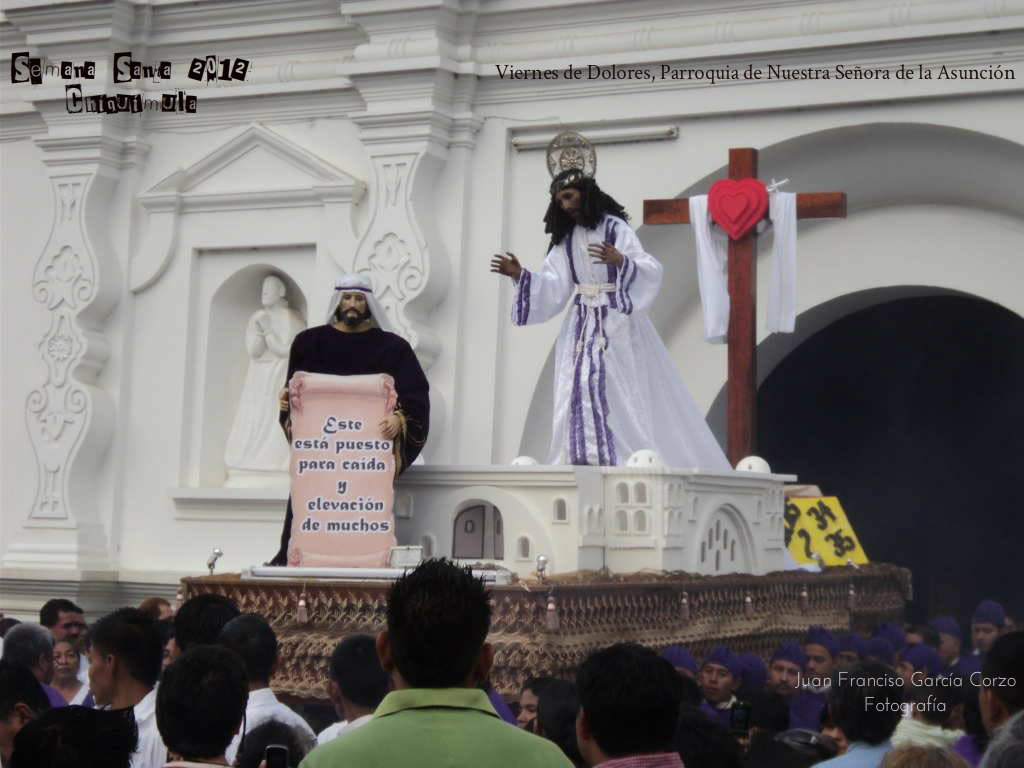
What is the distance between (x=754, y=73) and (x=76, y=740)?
361 inches

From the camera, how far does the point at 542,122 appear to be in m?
12.6

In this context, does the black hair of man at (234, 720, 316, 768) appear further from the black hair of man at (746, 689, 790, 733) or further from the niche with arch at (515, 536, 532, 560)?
the niche with arch at (515, 536, 532, 560)

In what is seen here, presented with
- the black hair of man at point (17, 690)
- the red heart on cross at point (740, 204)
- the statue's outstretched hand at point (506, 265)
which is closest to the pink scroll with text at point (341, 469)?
the statue's outstretched hand at point (506, 265)

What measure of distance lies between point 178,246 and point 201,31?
5.66 ft

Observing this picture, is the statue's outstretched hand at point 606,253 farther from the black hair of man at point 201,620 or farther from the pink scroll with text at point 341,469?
the black hair of man at point 201,620

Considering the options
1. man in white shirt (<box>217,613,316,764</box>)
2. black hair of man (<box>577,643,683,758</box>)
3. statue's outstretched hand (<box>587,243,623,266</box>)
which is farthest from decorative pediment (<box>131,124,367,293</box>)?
black hair of man (<box>577,643,683,758</box>)

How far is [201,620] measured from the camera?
602 cm

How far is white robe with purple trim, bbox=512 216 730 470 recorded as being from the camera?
926 cm

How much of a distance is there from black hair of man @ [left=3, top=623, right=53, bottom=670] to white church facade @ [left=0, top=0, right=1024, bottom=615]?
14.6ft

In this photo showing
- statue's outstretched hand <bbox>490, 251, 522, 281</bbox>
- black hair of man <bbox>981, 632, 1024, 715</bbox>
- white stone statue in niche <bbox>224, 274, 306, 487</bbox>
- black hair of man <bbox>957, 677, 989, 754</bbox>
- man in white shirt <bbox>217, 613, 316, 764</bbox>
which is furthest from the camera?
white stone statue in niche <bbox>224, 274, 306, 487</bbox>

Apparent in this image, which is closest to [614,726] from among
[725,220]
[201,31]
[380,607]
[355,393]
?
[380,607]

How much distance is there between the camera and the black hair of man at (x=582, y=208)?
9469mm

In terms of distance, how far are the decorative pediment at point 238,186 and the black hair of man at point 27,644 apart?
6.99 metres

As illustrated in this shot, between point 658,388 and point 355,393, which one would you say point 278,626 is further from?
point 658,388
